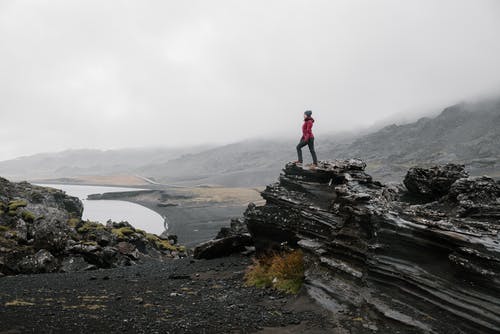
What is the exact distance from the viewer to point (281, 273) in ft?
69.0

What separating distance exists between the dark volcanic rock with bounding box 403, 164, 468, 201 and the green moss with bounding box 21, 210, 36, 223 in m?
34.5

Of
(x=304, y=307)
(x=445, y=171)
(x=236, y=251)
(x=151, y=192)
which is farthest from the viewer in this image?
(x=151, y=192)

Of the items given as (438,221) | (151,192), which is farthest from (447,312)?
(151,192)

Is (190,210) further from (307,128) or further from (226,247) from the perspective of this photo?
(307,128)

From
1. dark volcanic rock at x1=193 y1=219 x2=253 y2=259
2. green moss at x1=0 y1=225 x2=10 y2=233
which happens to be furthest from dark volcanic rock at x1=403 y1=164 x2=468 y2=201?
green moss at x1=0 y1=225 x2=10 y2=233

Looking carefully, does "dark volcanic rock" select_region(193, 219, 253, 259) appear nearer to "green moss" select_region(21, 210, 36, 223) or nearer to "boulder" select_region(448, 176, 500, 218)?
"boulder" select_region(448, 176, 500, 218)

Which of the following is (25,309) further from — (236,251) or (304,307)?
(236,251)

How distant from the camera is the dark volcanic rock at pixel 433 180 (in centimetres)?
2447

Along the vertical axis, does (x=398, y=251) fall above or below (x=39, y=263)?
above

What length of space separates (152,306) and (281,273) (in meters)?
7.24

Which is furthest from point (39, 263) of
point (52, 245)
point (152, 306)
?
point (152, 306)

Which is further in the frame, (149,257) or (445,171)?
(149,257)

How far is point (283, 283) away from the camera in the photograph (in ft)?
65.7

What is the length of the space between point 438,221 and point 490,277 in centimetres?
361
